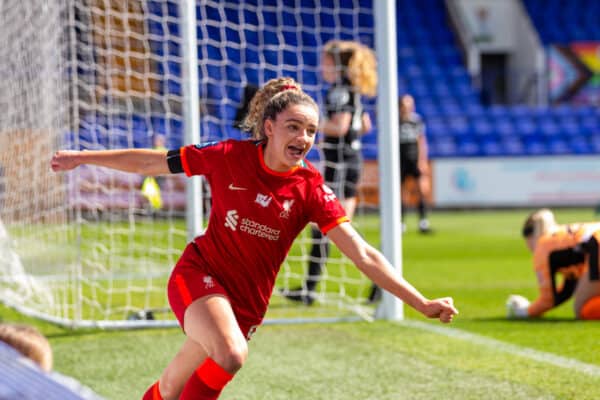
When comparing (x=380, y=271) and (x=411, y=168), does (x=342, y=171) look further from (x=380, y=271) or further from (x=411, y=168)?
(x=411, y=168)

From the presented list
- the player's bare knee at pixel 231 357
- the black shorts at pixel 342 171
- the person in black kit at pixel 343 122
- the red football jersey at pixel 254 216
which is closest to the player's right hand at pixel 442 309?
the red football jersey at pixel 254 216

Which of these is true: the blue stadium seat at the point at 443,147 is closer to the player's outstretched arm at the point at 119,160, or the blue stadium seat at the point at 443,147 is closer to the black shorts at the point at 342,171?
the black shorts at the point at 342,171

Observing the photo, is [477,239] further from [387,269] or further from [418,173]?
A: [387,269]

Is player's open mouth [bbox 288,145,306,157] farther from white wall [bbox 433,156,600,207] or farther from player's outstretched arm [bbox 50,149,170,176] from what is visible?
white wall [bbox 433,156,600,207]

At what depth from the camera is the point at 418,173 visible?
50.3ft

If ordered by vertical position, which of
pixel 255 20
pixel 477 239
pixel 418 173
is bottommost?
pixel 477 239

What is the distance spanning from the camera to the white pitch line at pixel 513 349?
5121 millimetres

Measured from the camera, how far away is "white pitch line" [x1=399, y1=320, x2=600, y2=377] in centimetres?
512

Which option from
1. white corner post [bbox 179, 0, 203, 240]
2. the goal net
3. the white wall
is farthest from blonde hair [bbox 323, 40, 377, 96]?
the white wall

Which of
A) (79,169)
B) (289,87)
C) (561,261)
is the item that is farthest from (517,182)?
(289,87)

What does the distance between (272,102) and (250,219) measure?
1.60 feet

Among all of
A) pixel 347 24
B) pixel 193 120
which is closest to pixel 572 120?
pixel 347 24

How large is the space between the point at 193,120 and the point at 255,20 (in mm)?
9501

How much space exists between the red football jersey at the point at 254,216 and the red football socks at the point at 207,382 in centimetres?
34
